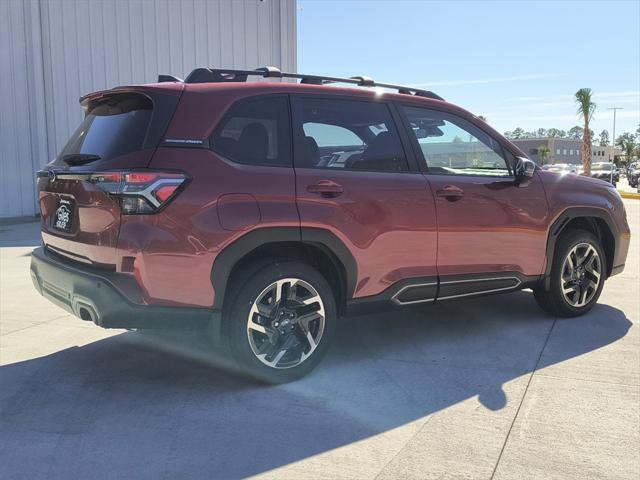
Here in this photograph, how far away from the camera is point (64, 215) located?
356cm

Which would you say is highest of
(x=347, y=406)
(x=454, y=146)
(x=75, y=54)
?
(x=75, y=54)

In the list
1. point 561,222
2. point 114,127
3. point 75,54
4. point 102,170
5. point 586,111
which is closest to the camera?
point 102,170

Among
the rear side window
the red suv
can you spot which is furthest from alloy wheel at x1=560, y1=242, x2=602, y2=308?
the rear side window

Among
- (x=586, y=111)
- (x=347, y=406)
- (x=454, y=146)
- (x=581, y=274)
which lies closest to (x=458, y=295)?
(x=454, y=146)

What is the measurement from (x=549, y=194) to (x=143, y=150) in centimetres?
328

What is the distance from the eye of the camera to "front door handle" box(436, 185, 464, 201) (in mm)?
4117

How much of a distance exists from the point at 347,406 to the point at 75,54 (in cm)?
1433

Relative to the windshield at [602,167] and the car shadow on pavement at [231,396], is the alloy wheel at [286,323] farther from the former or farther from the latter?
the windshield at [602,167]

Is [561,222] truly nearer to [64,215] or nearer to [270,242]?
[270,242]

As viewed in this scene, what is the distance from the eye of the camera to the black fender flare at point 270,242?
10.8 feet

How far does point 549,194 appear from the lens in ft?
15.6

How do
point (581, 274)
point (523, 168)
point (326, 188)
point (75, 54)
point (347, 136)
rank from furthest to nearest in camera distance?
point (75, 54) → point (581, 274) → point (523, 168) → point (347, 136) → point (326, 188)

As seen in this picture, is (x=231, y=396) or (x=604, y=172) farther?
(x=604, y=172)

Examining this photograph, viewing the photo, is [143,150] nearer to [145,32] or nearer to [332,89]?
[332,89]
